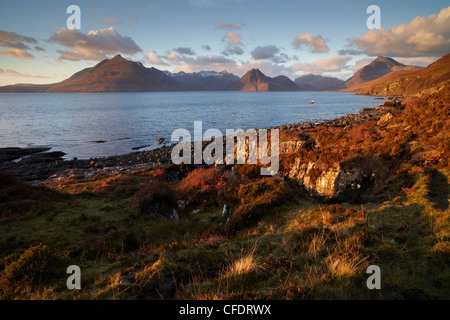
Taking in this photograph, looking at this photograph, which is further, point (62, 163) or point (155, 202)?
point (62, 163)

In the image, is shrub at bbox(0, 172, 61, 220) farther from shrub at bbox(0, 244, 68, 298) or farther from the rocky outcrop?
the rocky outcrop

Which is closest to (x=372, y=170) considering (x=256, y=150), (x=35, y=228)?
(x=256, y=150)

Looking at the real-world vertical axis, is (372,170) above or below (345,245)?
above

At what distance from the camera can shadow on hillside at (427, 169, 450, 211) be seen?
35.2 ft

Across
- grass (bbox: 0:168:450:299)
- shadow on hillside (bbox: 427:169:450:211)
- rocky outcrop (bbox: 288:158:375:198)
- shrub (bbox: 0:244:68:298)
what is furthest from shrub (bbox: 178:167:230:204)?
shadow on hillside (bbox: 427:169:450:211)

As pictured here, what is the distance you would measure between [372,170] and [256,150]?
534 inches

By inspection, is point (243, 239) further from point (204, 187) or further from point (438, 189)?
point (438, 189)

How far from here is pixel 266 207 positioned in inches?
547

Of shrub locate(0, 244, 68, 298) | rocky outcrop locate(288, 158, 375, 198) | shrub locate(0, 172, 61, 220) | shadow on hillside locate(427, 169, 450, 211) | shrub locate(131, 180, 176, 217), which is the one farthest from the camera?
rocky outcrop locate(288, 158, 375, 198)

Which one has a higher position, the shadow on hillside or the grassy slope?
the shadow on hillside

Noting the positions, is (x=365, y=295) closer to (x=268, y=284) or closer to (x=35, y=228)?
(x=268, y=284)

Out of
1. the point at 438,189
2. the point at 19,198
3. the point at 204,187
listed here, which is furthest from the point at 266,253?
the point at 19,198

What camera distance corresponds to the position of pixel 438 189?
12227 mm

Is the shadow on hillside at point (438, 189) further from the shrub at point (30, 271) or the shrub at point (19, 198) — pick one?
the shrub at point (19, 198)
